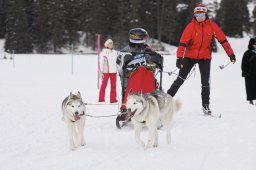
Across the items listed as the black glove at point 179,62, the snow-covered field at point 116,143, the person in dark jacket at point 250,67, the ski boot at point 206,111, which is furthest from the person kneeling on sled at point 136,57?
the person in dark jacket at point 250,67

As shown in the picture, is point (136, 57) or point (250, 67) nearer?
point (136, 57)

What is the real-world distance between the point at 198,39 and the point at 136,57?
1.37m

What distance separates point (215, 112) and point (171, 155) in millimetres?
3404

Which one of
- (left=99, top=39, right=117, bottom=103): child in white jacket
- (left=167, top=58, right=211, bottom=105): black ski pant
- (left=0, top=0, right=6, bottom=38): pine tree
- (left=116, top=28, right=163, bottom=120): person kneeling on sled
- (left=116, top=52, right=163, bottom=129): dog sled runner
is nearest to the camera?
(left=116, top=52, right=163, bottom=129): dog sled runner

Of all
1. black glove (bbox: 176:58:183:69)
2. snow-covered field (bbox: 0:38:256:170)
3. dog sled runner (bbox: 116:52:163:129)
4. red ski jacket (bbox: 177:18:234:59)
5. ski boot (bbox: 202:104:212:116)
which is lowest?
snow-covered field (bbox: 0:38:256:170)

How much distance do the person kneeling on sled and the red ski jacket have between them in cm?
76

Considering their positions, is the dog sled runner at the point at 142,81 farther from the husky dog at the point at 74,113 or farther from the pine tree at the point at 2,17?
the pine tree at the point at 2,17

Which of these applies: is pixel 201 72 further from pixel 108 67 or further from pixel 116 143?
pixel 108 67

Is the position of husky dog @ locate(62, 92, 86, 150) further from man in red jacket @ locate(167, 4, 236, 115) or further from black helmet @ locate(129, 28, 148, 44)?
man in red jacket @ locate(167, 4, 236, 115)

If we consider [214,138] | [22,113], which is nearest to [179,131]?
[214,138]

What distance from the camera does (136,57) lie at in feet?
21.3

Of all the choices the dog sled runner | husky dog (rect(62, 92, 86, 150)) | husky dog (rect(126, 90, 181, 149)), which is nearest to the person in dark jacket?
the dog sled runner

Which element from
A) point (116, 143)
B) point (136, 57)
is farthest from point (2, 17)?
point (116, 143)

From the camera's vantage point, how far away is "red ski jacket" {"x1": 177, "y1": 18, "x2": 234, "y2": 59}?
720cm
